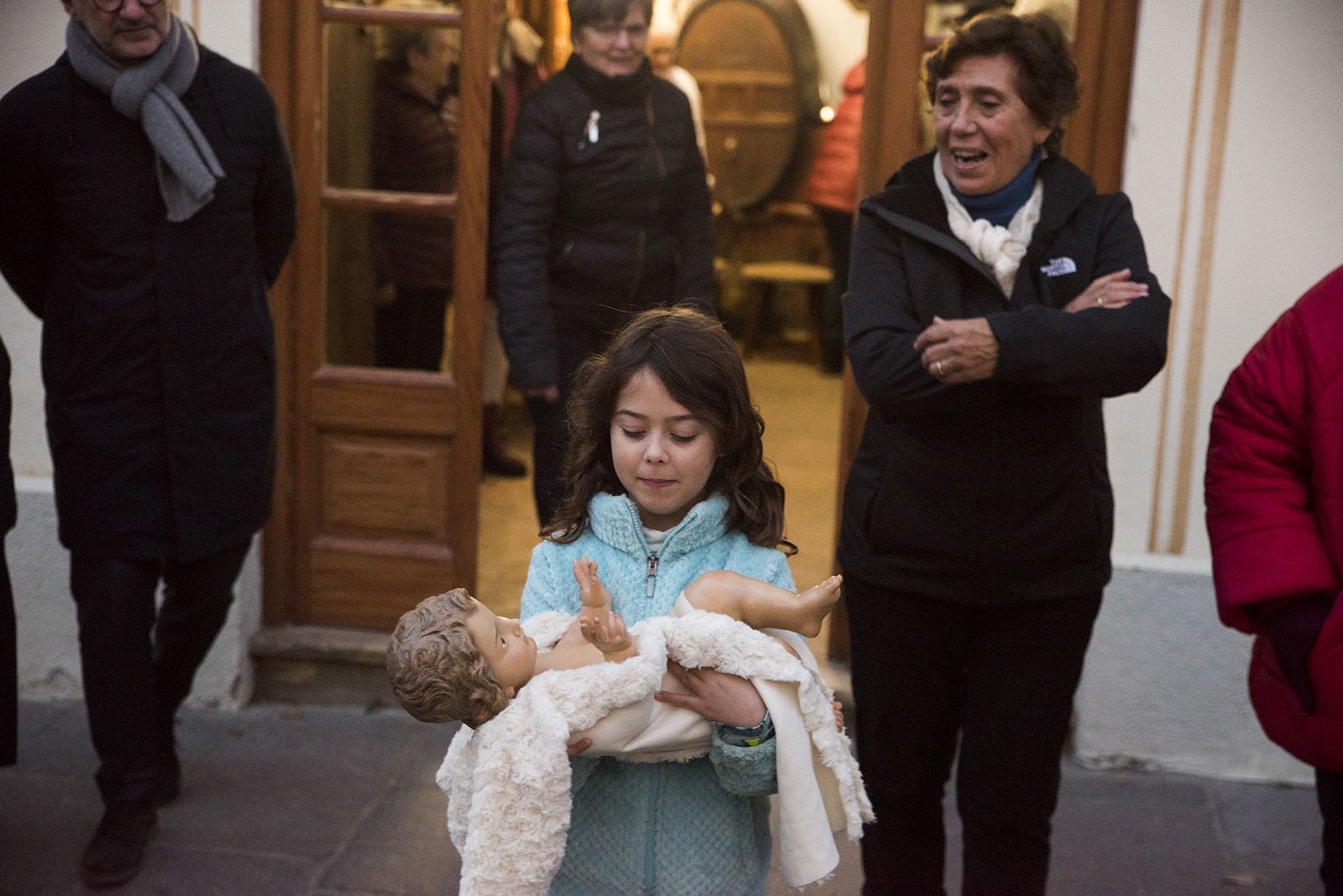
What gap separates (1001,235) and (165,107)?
1782 mm

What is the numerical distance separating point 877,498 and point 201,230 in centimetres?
166

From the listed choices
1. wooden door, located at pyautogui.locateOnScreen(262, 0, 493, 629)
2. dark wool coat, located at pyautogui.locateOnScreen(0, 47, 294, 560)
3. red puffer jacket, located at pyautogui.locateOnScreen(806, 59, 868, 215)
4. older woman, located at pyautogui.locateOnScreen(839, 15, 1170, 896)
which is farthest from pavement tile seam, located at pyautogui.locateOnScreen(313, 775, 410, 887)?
red puffer jacket, located at pyautogui.locateOnScreen(806, 59, 868, 215)

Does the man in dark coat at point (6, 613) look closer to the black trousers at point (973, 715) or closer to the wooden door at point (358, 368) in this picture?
the wooden door at point (358, 368)

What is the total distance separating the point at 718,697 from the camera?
6.39 ft

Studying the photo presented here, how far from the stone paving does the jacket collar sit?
151cm

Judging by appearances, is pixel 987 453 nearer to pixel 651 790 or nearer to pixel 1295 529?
pixel 1295 529

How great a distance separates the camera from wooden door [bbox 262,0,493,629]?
4250mm

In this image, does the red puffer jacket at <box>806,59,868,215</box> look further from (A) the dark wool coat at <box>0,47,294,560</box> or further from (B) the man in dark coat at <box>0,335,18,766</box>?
(B) the man in dark coat at <box>0,335,18,766</box>

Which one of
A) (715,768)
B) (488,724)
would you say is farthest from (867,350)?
(488,724)

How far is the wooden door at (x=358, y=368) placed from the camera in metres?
4.25

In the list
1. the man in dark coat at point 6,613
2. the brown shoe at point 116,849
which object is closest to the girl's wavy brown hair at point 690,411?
the man in dark coat at point 6,613

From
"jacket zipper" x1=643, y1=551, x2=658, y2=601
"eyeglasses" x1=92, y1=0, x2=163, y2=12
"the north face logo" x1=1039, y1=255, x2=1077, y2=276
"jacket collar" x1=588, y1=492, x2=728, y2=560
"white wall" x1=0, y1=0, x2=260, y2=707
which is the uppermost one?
"eyeglasses" x1=92, y1=0, x2=163, y2=12

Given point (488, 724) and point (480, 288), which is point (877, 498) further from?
point (480, 288)

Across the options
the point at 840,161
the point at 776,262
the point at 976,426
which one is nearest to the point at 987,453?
the point at 976,426
